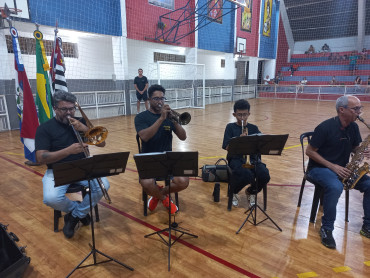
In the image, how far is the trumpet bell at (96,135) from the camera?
2.81 m

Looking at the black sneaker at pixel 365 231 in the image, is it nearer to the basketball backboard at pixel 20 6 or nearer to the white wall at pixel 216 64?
the basketball backboard at pixel 20 6

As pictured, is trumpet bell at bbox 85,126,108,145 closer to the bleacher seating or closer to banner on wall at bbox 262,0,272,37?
banner on wall at bbox 262,0,272,37

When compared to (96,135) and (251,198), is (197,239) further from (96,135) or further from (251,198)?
(96,135)

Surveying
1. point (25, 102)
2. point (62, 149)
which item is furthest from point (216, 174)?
point (25, 102)

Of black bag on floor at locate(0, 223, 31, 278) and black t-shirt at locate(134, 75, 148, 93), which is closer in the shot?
black bag on floor at locate(0, 223, 31, 278)

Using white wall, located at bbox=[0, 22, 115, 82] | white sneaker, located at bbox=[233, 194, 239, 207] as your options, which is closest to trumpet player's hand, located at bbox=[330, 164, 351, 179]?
white sneaker, located at bbox=[233, 194, 239, 207]

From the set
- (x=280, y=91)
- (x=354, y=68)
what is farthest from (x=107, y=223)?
(x=354, y=68)

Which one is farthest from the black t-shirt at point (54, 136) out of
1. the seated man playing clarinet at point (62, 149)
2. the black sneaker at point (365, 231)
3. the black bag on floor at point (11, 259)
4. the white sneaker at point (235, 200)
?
the black sneaker at point (365, 231)

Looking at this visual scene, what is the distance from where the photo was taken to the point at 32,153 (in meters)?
5.08

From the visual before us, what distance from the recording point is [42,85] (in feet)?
16.0

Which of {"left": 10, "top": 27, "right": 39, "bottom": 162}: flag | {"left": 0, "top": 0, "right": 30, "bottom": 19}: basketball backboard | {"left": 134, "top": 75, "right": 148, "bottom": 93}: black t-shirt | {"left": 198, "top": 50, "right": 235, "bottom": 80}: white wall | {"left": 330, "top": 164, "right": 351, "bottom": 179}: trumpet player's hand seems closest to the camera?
{"left": 330, "top": 164, "right": 351, "bottom": 179}: trumpet player's hand

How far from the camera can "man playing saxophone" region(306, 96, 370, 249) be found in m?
2.87

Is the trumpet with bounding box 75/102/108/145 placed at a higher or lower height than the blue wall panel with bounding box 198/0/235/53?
lower

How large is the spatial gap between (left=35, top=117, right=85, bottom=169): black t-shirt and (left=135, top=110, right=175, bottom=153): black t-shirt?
0.85 metres
